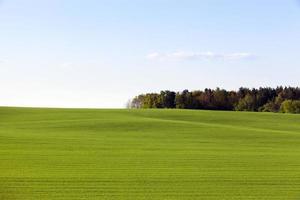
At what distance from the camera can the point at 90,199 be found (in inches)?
436

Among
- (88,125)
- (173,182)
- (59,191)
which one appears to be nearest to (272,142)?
(88,125)

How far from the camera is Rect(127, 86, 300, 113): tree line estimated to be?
258 ft

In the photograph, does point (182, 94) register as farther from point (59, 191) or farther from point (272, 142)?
point (59, 191)

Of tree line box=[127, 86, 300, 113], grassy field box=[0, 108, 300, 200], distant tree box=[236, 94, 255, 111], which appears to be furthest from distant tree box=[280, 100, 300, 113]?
grassy field box=[0, 108, 300, 200]

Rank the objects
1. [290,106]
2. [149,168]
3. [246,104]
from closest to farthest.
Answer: [149,168], [290,106], [246,104]

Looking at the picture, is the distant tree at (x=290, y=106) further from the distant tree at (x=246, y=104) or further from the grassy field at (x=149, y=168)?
the grassy field at (x=149, y=168)

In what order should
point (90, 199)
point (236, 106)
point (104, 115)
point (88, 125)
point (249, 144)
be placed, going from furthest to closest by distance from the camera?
point (236, 106) → point (104, 115) → point (88, 125) → point (249, 144) → point (90, 199)

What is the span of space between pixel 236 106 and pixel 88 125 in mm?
44189

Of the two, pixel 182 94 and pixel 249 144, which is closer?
pixel 249 144

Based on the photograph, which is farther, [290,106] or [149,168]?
[290,106]

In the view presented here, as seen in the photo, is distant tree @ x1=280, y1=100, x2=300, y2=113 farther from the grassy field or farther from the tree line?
the grassy field

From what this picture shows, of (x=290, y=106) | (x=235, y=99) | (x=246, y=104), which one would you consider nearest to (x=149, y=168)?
(x=290, y=106)

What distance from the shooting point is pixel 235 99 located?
8162 cm

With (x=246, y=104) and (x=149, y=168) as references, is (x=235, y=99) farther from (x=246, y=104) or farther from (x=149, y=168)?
(x=149, y=168)
